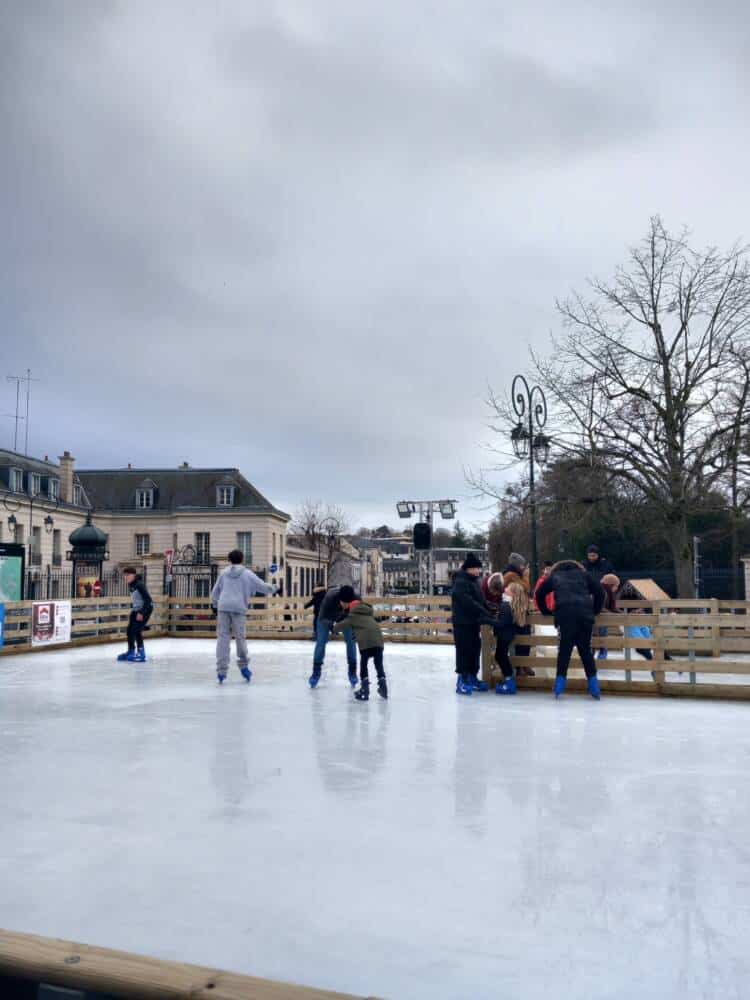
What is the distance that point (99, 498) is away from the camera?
53.9 meters

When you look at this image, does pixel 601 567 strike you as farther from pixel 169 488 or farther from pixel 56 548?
pixel 169 488

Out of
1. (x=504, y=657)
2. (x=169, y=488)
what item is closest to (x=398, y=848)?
(x=504, y=657)

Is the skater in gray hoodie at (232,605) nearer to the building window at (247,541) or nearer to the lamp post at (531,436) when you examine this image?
the lamp post at (531,436)

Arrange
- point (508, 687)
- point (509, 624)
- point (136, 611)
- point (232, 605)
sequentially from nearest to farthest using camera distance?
point (509, 624) → point (508, 687) → point (232, 605) → point (136, 611)

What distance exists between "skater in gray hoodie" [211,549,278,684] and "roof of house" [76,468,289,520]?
1597 inches

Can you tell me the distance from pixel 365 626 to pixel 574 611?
2.43m

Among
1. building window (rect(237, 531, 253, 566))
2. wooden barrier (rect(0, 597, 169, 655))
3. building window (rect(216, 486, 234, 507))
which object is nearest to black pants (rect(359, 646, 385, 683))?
wooden barrier (rect(0, 597, 169, 655))

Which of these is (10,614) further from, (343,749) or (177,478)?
(177,478)

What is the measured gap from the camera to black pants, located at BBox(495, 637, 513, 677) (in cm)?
989

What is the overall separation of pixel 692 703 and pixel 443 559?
15391 cm

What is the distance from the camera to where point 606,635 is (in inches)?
462

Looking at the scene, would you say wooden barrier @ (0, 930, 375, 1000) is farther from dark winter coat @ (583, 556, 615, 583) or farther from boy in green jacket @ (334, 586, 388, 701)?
dark winter coat @ (583, 556, 615, 583)

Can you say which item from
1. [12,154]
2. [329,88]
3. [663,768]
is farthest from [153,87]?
[663,768]

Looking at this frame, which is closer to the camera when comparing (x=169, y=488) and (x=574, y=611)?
(x=574, y=611)
